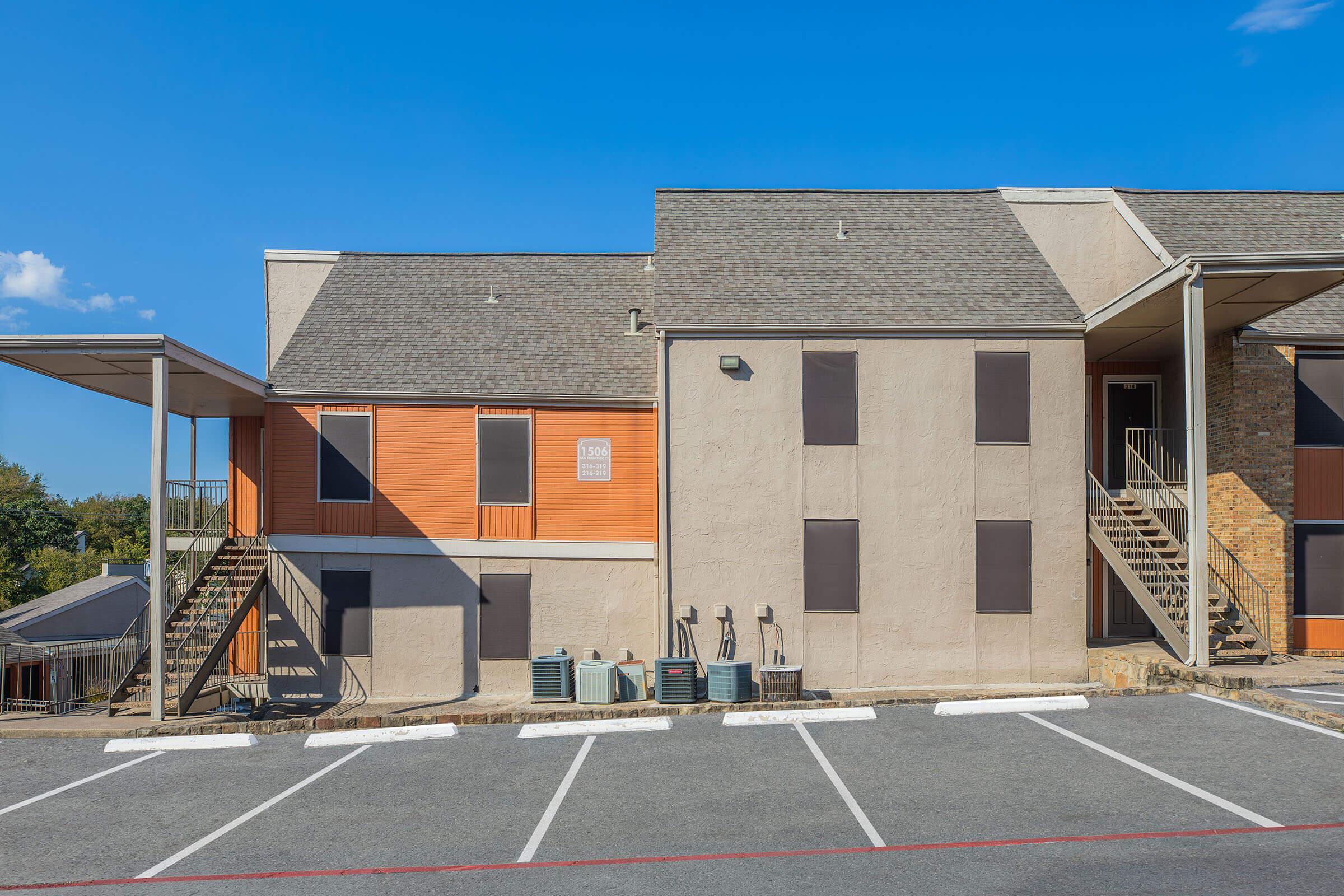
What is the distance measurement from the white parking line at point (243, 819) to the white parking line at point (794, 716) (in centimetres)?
481

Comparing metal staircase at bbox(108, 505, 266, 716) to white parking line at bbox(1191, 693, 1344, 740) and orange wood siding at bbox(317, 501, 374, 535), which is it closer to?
orange wood siding at bbox(317, 501, 374, 535)

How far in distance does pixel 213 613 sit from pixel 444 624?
3978 mm

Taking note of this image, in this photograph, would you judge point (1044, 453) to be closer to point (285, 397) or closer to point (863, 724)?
point (863, 724)

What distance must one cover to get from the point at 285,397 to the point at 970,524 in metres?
12.9

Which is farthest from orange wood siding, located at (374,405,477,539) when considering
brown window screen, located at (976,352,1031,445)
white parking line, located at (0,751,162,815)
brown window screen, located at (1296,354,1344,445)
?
brown window screen, located at (1296,354,1344,445)

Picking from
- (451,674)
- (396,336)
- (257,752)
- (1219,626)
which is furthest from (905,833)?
(396,336)

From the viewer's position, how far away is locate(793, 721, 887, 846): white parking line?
7.43 m

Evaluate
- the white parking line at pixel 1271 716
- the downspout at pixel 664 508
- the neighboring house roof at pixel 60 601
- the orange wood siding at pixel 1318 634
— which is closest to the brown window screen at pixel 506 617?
the downspout at pixel 664 508

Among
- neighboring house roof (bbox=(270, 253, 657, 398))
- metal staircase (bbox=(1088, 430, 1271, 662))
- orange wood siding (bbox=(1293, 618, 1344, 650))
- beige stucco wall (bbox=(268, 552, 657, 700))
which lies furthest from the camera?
neighboring house roof (bbox=(270, 253, 657, 398))

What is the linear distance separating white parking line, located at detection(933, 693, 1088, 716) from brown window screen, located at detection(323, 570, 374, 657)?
10447 millimetres

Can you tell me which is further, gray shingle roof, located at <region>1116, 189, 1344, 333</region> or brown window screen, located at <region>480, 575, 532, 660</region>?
brown window screen, located at <region>480, 575, 532, 660</region>

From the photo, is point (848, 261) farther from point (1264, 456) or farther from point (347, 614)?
point (347, 614)

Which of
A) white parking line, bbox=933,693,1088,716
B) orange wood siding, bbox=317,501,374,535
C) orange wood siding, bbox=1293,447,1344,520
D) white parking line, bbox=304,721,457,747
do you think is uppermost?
orange wood siding, bbox=1293,447,1344,520

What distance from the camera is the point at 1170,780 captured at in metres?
8.46
